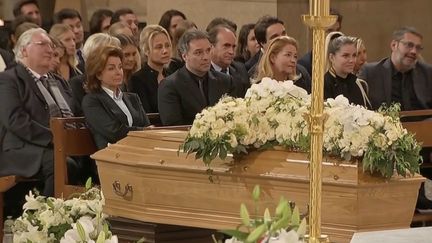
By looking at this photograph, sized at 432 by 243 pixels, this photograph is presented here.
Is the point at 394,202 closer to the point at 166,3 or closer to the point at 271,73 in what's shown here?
the point at 271,73

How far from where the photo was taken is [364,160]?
5.73 metres

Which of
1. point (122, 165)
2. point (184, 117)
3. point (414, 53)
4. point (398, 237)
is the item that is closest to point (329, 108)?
point (122, 165)

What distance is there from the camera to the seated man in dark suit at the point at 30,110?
869 centimetres

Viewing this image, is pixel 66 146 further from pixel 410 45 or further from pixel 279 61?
pixel 410 45

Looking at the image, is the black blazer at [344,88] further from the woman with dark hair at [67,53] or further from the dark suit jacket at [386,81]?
the woman with dark hair at [67,53]

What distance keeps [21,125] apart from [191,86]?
1.27m

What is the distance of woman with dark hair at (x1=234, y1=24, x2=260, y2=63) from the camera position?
38.0 ft

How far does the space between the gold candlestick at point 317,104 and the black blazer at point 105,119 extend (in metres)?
4.83

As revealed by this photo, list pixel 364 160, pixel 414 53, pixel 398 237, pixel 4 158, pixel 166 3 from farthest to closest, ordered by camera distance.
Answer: pixel 166 3, pixel 414 53, pixel 4 158, pixel 364 160, pixel 398 237

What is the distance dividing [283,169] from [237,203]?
34 centimetres

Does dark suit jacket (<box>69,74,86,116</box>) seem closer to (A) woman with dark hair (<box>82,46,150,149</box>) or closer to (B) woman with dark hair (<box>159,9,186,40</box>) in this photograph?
(A) woman with dark hair (<box>82,46,150,149</box>)

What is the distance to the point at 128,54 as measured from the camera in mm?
9883

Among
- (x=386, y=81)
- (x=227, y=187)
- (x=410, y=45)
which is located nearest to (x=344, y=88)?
(x=386, y=81)

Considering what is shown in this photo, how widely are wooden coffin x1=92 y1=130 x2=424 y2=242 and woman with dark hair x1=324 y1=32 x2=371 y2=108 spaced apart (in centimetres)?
310
